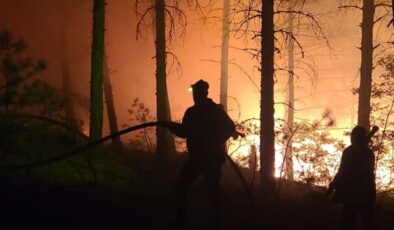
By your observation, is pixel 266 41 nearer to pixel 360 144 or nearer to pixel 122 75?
pixel 360 144

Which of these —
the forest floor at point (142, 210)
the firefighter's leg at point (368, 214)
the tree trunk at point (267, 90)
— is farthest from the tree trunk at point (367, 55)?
the firefighter's leg at point (368, 214)

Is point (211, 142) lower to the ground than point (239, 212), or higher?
higher

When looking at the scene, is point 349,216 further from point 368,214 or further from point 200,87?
point 200,87

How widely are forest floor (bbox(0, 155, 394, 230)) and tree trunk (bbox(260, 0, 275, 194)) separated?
84 cm

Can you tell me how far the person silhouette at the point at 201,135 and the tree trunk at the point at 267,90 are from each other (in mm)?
3597

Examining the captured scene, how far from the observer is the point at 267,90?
400 inches

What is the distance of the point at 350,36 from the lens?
129 ft

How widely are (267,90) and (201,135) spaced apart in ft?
12.8

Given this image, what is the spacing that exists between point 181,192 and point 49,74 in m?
26.4

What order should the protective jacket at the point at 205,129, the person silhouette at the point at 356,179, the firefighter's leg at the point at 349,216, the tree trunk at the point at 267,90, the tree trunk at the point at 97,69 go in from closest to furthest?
the protective jacket at the point at 205,129
the person silhouette at the point at 356,179
the firefighter's leg at the point at 349,216
the tree trunk at the point at 267,90
the tree trunk at the point at 97,69

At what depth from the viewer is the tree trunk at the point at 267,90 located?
10.1 m

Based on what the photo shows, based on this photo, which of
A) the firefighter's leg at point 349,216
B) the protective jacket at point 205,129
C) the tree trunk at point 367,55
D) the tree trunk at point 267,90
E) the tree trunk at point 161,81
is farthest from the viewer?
the tree trunk at point 161,81


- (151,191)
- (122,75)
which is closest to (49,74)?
(122,75)

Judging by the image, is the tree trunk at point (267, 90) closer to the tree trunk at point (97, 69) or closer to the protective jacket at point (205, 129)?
the protective jacket at point (205, 129)
